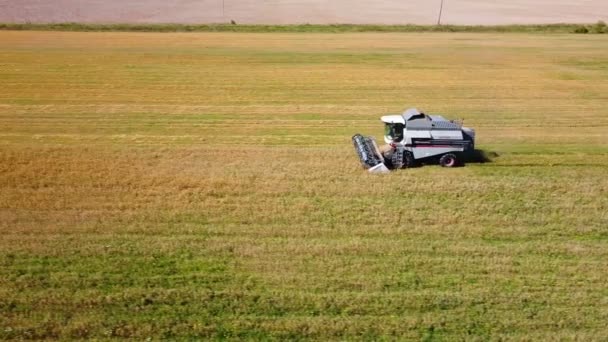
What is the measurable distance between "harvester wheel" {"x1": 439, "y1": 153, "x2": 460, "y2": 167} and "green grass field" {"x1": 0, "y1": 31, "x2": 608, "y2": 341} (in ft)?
1.11

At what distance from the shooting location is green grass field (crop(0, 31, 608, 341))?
33.0 ft

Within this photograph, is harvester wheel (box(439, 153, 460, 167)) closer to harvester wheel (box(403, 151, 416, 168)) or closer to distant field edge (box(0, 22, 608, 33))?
harvester wheel (box(403, 151, 416, 168))

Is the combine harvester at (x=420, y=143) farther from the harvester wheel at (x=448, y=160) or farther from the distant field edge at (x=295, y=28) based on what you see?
the distant field edge at (x=295, y=28)

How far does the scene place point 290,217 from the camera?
13914 millimetres

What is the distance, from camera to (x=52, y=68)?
33906mm

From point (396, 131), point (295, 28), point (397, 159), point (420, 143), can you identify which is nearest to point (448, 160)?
point (420, 143)

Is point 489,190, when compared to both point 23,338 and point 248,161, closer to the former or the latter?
point 248,161

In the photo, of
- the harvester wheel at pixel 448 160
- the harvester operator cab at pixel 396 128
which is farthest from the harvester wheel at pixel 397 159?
the harvester wheel at pixel 448 160

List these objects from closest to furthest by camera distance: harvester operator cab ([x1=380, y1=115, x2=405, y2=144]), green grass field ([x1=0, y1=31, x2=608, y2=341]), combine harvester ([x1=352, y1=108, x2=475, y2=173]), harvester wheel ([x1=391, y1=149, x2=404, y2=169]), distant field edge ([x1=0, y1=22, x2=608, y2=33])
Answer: green grass field ([x1=0, y1=31, x2=608, y2=341]) < combine harvester ([x1=352, y1=108, x2=475, y2=173]) < harvester wheel ([x1=391, y1=149, x2=404, y2=169]) < harvester operator cab ([x1=380, y1=115, x2=405, y2=144]) < distant field edge ([x1=0, y1=22, x2=608, y2=33])

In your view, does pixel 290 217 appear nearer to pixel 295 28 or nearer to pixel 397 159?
pixel 397 159

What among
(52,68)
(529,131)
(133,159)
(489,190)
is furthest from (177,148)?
(52,68)

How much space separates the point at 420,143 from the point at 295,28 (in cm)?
3779

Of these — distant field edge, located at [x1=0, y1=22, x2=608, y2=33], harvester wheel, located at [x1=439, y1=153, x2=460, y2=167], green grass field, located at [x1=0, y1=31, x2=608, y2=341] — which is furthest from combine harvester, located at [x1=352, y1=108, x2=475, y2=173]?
distant field edge, located at [x1=0, y1=22, x2=608, y2=33]

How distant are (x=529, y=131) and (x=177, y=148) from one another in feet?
40.2
